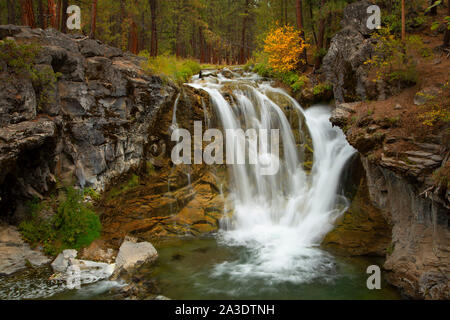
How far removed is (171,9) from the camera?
26125mm

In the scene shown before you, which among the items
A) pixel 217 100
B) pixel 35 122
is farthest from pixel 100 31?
pixel 35 122

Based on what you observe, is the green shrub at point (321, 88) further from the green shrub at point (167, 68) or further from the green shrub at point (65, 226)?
the green shrub at point (65, 226)

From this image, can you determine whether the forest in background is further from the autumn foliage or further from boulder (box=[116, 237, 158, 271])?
boulder (box=[116, 237, 158, 271])

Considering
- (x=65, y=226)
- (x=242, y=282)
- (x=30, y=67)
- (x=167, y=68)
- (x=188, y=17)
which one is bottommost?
(x=242, y=282)

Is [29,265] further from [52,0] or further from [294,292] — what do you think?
[52,0]

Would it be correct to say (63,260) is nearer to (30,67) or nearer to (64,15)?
(30,67)

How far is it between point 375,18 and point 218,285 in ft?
41.8

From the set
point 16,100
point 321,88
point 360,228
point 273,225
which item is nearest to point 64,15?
point 16,100

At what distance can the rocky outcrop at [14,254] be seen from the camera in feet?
24.8

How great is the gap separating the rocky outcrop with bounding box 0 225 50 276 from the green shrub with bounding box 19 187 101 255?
20cm

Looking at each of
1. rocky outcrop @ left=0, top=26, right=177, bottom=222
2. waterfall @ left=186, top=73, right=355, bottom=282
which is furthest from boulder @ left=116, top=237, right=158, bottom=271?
rocky outcrop @ left=0, top=26, right=177, bottom=222

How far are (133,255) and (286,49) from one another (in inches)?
549

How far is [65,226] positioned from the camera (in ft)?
29.0

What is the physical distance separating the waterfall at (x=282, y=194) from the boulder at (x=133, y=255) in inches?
83.1
